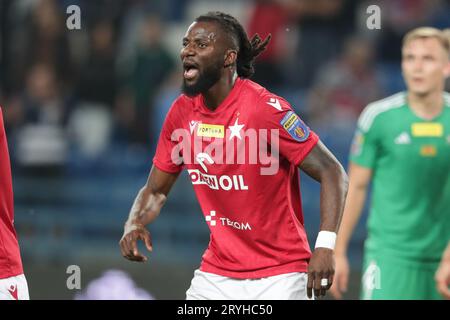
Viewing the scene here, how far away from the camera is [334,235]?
17.5 feet

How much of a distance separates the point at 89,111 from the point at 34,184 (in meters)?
1.23

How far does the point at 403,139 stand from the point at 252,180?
1911 mm

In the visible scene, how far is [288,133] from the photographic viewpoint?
5.49 meters

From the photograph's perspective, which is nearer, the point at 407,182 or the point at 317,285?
the point at 317,285

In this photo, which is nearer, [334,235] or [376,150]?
[334,235]

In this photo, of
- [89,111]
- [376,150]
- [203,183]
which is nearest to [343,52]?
[89,111]

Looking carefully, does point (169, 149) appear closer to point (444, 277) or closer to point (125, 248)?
point (125, 248)

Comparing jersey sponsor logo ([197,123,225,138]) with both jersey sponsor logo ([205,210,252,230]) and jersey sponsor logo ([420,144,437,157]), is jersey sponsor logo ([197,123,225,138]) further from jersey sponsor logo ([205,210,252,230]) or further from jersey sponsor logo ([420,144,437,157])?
jersey sponsor logo ([420,144,437,157])

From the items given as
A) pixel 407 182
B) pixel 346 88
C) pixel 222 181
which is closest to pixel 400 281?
pixel 407 182

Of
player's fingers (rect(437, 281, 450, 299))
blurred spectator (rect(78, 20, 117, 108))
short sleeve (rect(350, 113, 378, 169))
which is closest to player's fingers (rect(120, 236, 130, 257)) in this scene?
player's fingers (rect(437, 281, 450, 299))

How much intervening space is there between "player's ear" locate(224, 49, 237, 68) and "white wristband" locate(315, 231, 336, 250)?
1037mm

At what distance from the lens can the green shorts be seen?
6988 millimetres
